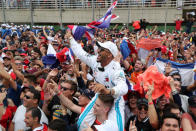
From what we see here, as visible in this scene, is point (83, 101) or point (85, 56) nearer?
point (83, 101)

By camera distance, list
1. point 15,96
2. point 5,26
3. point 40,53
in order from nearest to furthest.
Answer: point 15,96
point 40,53
point 5,26

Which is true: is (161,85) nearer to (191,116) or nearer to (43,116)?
(191,116)

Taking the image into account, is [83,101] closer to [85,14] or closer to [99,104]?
[99,104]

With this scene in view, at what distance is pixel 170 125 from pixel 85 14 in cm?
2076

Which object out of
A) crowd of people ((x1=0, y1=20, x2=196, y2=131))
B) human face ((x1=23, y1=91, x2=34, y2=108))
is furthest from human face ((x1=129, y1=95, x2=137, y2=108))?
human face ((x1=23, y1=91, x2=34, y2=108))

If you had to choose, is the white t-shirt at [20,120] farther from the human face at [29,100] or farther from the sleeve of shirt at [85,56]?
the sleeve of shirt at [85,56]

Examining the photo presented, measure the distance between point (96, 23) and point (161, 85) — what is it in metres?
2.22

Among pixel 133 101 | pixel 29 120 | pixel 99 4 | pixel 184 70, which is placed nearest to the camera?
pixel 29 120

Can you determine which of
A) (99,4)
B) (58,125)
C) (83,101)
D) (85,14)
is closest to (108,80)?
(83,101)

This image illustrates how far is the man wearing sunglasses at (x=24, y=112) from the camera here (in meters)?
3.33

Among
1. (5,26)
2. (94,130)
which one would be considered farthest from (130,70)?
(5,26)

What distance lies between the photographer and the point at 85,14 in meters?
22.7

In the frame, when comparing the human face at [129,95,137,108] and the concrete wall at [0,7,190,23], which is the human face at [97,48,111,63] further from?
the concrete wall at [0,7,190,23]

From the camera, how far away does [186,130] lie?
9.53ft
